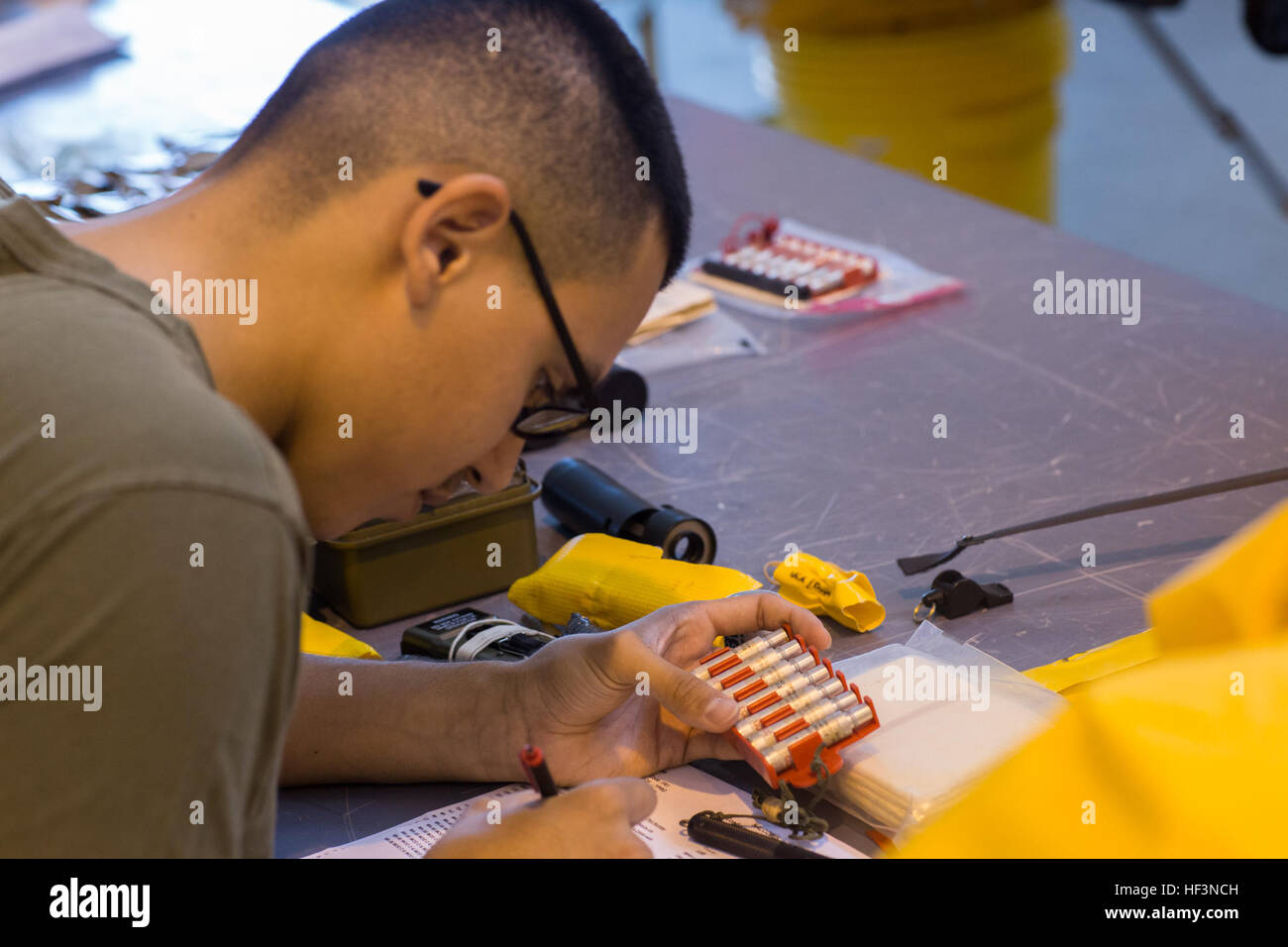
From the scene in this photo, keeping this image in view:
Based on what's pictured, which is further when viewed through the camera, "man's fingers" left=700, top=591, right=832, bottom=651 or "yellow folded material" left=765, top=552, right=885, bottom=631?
"yellow folded material" left=765, top=552, right=885, bottom=631

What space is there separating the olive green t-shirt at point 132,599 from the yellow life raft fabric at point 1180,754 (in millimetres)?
344

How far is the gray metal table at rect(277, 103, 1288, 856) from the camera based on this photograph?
4.04 feet

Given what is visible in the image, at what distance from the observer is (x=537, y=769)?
87 cm

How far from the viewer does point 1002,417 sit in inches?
62.6

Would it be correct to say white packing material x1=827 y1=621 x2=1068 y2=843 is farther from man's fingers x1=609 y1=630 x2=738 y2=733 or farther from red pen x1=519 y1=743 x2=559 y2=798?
red pen x1=519 y1=743 x2=559 y2=798

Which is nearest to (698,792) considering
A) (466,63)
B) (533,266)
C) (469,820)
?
(469,820)

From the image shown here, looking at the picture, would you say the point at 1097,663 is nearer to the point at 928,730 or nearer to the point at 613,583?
the point at 928,730

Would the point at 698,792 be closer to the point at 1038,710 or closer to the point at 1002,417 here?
the point at 1038,710

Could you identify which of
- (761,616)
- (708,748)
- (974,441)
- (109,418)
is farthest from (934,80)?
(109,418)

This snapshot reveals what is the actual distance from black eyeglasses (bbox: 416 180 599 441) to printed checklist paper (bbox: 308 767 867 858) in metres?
0.26

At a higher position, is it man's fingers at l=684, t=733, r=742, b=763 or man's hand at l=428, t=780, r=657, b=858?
man's hand at l=428, t=780, r=657, b=858

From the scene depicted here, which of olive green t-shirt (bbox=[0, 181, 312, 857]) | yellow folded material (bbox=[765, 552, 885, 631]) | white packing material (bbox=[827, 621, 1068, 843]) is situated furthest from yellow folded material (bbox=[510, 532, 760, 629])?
olive green t-shirt (bbox=[0, 181, 312, 857])

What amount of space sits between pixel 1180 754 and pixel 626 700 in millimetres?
557

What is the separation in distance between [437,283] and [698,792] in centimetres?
43
